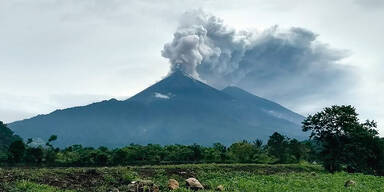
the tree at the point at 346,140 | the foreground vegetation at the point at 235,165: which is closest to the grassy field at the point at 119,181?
the foreground vegetation at the point at 235,165

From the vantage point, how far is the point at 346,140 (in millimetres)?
61375

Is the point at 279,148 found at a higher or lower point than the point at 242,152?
higher

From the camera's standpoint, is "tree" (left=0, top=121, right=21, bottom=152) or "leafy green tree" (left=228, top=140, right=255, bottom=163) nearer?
"leafy green tree" (left=228, top=140, right=255, bottom=163)

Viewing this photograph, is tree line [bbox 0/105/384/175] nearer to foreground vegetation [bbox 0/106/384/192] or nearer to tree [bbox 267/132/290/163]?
foreground vegetation [bbox 0/106/384/192]

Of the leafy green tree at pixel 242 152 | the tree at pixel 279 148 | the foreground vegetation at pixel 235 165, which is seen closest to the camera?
the foreground vegetation at pixel 235 165

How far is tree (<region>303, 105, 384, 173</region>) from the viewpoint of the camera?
2334 inches

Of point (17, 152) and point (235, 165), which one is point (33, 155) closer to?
point (17, 152)

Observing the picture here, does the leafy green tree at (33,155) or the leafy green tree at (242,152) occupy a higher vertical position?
the leafy green tree at (242,152)

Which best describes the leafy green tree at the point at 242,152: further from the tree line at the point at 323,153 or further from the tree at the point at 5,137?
the tree at the point at 5,137

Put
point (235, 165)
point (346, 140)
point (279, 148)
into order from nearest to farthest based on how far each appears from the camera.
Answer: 1. point (235, 165)
2. point (346, 140)
3. point (279, 148)

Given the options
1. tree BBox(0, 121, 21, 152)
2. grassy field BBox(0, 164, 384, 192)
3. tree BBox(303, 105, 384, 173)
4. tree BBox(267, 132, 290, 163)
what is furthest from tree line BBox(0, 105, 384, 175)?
tree BBox(0, 121, 21, 152)

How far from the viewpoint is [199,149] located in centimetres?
7488

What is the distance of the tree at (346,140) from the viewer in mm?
59281

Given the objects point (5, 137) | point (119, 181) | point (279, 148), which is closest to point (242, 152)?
point (279, 148)
